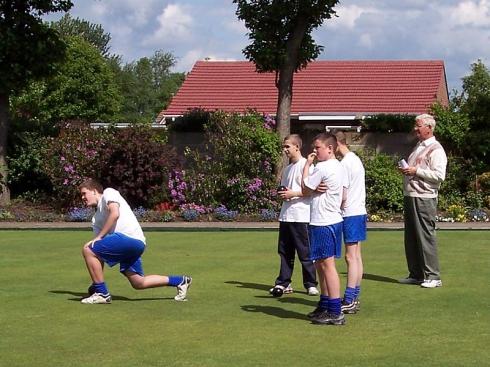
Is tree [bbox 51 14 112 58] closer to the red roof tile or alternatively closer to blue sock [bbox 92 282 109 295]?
the red roof tile

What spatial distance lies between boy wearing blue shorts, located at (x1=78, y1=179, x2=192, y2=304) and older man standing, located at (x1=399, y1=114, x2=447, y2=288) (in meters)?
2.89

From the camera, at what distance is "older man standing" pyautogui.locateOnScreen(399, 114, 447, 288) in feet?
35.4

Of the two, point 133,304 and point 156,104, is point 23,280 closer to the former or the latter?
point 133,304

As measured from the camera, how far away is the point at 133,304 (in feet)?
31.9

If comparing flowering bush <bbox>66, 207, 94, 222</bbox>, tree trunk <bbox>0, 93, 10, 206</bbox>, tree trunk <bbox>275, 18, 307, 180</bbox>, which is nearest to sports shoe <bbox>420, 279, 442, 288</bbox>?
flowering bush <bbox>66, 207, 94, 222</bbox>

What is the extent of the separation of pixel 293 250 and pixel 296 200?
24.2 inches

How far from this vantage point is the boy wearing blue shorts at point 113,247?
9539mm

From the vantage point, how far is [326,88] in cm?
4100

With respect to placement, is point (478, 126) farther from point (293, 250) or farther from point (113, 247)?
point (113, 247)

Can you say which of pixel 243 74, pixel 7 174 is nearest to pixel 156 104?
pixel 243 74

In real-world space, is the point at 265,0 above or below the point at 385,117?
above

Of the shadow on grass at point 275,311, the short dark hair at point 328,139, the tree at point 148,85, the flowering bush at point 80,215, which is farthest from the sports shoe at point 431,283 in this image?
the tree at point 148,85

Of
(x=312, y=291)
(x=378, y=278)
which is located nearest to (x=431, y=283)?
(x=378, y=278)

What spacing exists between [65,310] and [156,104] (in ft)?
272
